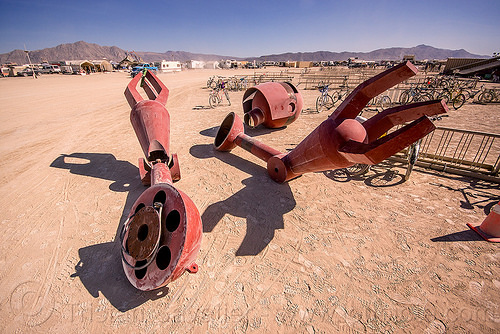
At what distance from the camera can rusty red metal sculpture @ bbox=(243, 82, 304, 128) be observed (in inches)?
287

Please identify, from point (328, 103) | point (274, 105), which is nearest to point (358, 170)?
point (274, 105)

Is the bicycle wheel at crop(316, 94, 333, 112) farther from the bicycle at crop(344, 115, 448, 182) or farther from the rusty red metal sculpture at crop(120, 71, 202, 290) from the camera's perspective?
the rusty red metal sculpture at crop(120, 71, 202, 290)

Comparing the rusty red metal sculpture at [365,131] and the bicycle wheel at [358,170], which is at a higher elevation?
the rusty red metal sculpture at [365,131]

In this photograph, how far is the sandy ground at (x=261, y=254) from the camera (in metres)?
2.30

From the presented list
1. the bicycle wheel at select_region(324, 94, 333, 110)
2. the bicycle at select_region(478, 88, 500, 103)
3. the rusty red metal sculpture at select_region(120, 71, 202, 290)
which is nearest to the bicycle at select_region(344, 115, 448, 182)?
the rusty red metal sculpture at select_region(120, 71, 202, 290)

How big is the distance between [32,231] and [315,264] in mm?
4350

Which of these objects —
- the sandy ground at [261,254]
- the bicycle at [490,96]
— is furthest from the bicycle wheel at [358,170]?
the bicycle at [490,96]

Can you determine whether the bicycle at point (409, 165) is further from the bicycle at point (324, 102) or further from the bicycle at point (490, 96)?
the bicycle at point (490, 96)

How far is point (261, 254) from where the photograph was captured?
3.04 meters

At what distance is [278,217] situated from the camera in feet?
12.2

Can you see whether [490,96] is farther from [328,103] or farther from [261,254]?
[261,254]

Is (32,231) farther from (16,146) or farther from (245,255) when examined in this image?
(16,146)

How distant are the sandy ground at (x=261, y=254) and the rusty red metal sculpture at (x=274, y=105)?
2485 mm

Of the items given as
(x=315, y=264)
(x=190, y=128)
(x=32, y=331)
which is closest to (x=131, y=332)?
(x=32, y=331)
